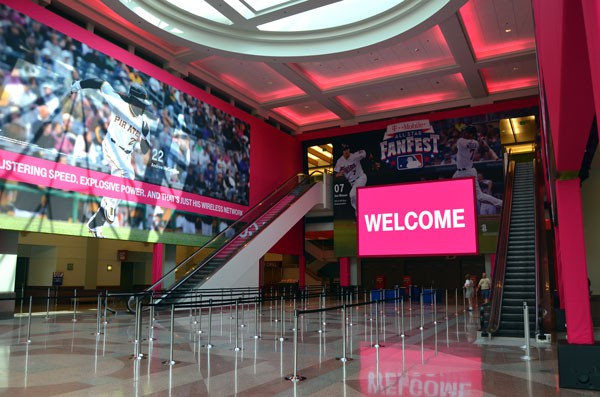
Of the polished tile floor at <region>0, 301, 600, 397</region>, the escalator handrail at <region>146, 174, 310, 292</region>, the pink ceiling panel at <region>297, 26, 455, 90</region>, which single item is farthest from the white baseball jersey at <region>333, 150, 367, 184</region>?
the polished tile floor at <region>0, 301, 600, 397</region>

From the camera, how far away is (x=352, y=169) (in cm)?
2652

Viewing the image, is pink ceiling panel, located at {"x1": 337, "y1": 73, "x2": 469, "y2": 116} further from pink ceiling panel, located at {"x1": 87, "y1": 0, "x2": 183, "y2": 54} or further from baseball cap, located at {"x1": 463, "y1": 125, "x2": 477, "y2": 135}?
pink ceiling panel, located at {"x1": 87, "y1": 0, "x2": 183, "y2": 54}

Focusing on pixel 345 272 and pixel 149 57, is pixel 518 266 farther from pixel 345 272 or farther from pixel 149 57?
pixel 149 57

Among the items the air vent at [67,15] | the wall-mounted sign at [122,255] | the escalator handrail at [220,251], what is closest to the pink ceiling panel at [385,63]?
the escalator handrail at [220,251]

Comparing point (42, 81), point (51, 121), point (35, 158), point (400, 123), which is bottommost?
point (35, 158)

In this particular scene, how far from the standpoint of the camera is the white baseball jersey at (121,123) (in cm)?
1611

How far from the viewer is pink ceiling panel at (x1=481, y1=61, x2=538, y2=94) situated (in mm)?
21125

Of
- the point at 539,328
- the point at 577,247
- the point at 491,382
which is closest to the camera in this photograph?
the point at 491,382

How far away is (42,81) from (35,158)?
2.26 metres

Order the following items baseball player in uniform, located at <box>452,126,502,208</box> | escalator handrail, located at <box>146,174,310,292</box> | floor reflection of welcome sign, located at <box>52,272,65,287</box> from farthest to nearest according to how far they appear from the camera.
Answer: baseball player in uniform, located at <box>452,126,502,208</box>, floor reflection of welcome sign, located at <box>52,272,65,287</box>, escalator handrail, located at <box>146,174,310,292</box>

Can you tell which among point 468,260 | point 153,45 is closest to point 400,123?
point 468,260

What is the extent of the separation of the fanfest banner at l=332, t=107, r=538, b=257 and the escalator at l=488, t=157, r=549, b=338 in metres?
5.69

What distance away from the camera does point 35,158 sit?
13.6 m

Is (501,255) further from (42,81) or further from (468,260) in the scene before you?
(468,260)
